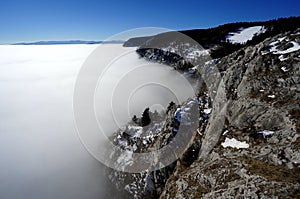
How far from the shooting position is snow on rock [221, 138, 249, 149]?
15.0 metres

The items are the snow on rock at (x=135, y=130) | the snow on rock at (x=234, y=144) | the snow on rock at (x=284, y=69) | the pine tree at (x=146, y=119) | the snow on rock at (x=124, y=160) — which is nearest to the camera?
the snow on rock at (x=234, y=144)

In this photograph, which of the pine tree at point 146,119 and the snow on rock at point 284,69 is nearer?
the snow on rock at point 284,69

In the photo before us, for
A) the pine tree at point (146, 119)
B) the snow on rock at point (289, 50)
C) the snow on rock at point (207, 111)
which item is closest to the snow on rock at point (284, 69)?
the snow on rock at point (289, 50)

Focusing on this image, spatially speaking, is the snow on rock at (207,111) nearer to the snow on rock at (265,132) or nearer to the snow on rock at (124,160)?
the snow on rock at (265,132)

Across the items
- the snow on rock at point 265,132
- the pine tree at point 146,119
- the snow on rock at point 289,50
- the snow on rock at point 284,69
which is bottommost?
the pine tree at point 146,119

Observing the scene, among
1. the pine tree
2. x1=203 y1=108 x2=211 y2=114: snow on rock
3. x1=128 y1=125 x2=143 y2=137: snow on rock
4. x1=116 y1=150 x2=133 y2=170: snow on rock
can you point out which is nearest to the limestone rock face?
x1=203 y1=108 x2=211 y2=114: snow on rock

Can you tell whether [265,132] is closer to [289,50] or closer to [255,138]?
[255,138]

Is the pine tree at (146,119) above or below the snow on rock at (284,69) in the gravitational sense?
below

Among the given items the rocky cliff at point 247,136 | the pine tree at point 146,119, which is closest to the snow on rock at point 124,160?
the pine tree at point 146,119

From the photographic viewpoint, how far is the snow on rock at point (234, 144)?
15.0 metres

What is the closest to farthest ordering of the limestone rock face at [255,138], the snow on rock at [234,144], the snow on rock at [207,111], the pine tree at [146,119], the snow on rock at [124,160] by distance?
1. the limestone rock face at [255,138]
2. the snow on rock at [234,144]
3. the snow on rock at [207,111]
4. the snow on rock at [124,160]
5. the pine tree at [146,119]

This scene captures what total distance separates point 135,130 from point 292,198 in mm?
31056

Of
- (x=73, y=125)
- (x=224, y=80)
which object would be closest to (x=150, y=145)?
(x=224, y=80)

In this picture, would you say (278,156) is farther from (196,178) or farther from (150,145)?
(150,145)
